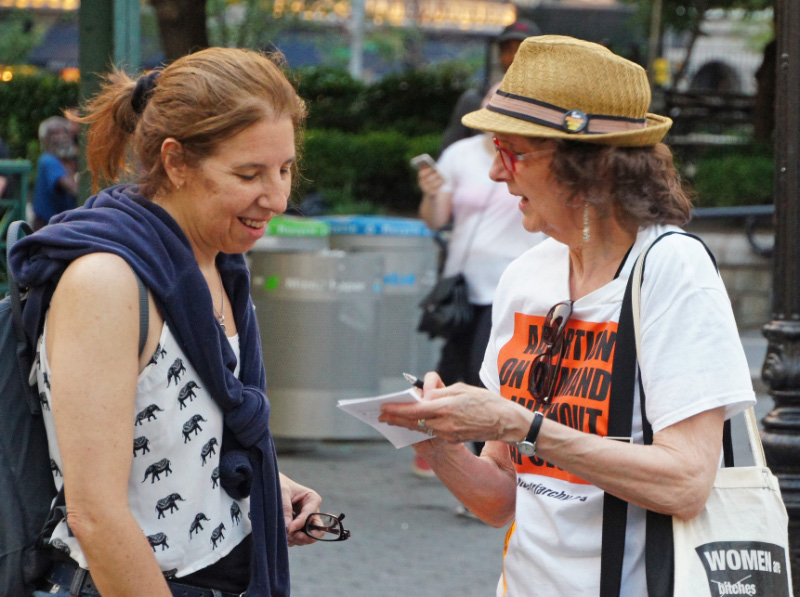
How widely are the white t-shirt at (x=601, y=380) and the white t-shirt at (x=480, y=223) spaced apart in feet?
9.99

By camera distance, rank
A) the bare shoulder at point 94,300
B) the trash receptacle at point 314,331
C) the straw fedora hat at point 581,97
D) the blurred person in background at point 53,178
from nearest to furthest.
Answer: the bare shoulder at point 94,300 < the straw fedora hat at point 581,97 < the trash receptacle at point 314,331 < the blurred person in background at point 53,178

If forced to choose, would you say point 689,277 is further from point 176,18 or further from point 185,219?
point 176,18

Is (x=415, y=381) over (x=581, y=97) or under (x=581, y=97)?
under

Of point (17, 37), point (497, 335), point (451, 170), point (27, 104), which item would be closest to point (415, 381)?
point (497, 335)

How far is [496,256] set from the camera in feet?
18.0

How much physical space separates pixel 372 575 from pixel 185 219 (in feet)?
10.3

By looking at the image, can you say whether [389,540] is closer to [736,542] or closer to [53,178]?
[736,542]

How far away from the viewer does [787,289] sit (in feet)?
12.8

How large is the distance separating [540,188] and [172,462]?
965 millimetres

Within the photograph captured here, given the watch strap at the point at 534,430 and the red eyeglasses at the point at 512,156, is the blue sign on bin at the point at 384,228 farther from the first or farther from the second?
the watch strap at the point at 534,430

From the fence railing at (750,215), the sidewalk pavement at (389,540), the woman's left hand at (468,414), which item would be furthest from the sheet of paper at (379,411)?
the fence railing at (750,215)

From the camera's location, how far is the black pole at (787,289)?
3.78 metres

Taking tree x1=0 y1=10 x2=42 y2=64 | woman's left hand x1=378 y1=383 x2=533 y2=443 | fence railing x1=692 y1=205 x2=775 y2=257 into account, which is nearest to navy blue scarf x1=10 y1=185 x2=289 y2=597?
woman's left hand x1=378 y1=383 x2=533 y2=443

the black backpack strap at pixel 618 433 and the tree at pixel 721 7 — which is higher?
the tree at pixel 721 7
